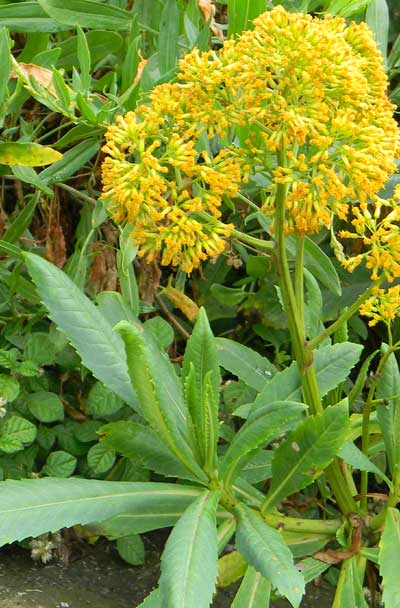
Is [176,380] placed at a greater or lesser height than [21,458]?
greater

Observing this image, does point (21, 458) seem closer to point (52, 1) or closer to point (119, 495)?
point (119, 495)

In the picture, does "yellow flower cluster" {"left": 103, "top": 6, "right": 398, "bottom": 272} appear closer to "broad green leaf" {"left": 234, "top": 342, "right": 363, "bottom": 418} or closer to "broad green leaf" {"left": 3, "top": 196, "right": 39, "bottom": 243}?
"broad green leaf" {"left": 234, "top": 342, "right": 363, "bottom": 418}

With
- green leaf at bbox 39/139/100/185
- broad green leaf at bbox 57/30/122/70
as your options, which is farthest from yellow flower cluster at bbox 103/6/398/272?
broad green leaf at bbox 57/30/122/70

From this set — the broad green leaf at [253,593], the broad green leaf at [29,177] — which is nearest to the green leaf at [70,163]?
the broad green leaf at [29,177]

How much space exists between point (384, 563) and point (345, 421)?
346 mm

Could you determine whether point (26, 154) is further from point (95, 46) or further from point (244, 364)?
point (244, 364)

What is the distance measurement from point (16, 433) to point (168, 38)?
3.25ft

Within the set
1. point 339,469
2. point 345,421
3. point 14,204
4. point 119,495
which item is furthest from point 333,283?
point 14,204

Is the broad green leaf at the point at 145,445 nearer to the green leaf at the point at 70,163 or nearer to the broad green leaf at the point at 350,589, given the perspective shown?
the broad green leaf at the point at 350,589

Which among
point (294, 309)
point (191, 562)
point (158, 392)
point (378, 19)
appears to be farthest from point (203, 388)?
point (378, 19)

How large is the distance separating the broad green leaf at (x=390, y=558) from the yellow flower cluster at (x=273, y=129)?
595mm

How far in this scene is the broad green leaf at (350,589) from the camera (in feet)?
5.83

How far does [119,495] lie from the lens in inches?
63.5

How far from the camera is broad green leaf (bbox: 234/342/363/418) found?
1751 mm
